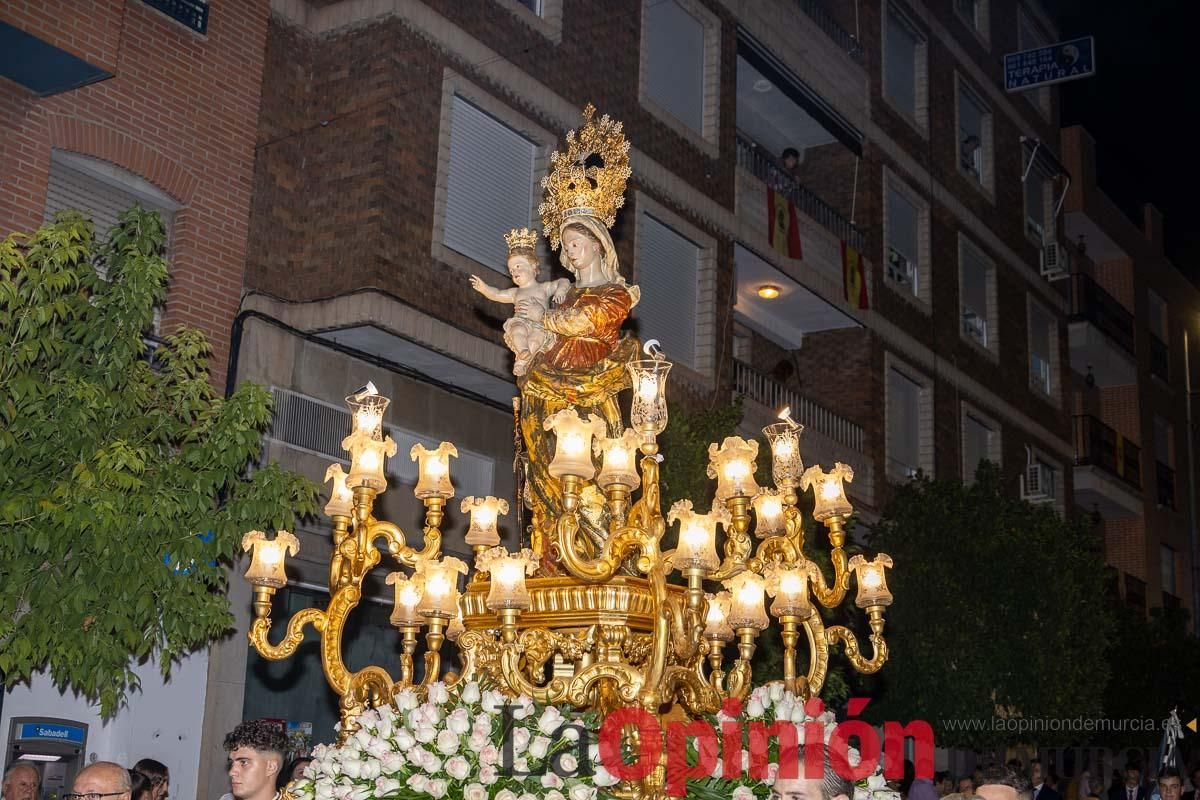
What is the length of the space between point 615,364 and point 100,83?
8.57 meters

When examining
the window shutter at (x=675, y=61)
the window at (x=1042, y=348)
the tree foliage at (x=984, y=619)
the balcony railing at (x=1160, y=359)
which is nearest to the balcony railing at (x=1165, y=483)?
the balcony railing at (x=1160, y=359)

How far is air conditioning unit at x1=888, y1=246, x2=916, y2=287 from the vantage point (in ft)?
89.2

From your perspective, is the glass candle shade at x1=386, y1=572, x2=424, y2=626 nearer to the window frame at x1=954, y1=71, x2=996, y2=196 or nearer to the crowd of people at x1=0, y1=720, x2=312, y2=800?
the crowd of people at x1=0, y1=720, x2=312, y2=800

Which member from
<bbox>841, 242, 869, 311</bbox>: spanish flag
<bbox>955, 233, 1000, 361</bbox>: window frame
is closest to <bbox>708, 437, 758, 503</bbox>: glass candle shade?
<bbox>841, 242, 869, 311</bbox>: spanish flag

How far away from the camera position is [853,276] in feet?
82.0

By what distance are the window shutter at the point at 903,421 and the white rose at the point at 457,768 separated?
20.1m

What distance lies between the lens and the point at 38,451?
390 inches

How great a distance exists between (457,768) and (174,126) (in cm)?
1041

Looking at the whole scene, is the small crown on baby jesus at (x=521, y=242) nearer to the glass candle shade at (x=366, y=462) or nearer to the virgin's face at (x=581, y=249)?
the virgin's face at (x=581, y=249)

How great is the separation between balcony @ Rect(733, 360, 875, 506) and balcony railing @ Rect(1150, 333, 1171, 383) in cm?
2012

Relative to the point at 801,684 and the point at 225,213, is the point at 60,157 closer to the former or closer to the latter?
the point at 225,213

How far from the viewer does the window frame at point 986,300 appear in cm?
2931

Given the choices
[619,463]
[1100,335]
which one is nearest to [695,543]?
[619,463]

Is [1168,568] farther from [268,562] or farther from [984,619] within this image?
[268,562]
